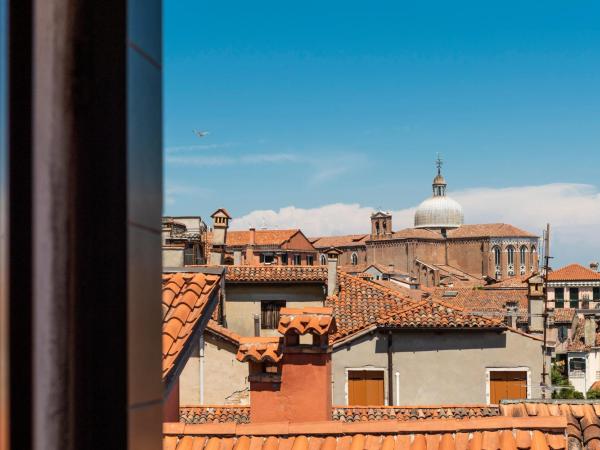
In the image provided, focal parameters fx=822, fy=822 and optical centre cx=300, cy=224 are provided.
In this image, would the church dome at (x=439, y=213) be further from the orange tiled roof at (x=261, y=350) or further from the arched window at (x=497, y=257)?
the orange tiled roof at (x=261, y=350)

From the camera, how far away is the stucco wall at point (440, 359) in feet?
58.4

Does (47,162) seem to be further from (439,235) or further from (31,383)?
(439,235)

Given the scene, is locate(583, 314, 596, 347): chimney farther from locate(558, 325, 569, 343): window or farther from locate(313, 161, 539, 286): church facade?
locate(313, 161, 539, 286): church facade

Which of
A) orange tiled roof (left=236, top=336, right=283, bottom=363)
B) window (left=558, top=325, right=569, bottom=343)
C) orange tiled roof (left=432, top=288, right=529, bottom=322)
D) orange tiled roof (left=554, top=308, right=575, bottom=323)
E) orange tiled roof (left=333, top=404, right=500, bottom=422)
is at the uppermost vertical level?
orange tiled roof (left=236, top=336, right=283, bottom=363)

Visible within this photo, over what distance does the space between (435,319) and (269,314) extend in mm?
4893

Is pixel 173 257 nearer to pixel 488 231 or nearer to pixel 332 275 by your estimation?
pixel 332 275

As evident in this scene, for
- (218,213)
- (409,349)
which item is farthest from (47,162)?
(218,213)

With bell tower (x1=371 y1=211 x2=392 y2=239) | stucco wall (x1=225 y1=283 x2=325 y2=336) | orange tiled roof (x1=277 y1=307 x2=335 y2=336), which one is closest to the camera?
orange tiled roof (x1=277 y1=307 x2=335 y2=336)

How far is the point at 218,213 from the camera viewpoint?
1110 inches

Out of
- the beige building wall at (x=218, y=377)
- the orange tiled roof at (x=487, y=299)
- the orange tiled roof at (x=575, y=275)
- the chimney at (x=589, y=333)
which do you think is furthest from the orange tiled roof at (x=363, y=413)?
the orange tiled roof at (x=575, y=275)

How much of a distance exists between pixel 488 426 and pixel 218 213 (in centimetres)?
2310

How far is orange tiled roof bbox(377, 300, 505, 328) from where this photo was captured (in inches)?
696

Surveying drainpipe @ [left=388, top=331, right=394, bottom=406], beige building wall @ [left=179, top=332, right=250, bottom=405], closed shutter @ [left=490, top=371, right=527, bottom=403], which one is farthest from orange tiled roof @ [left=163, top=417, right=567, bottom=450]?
closed shutter @ [left=490, top=371, right=527, bottom=403]

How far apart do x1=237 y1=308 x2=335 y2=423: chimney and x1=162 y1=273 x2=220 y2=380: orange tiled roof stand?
1.37m
